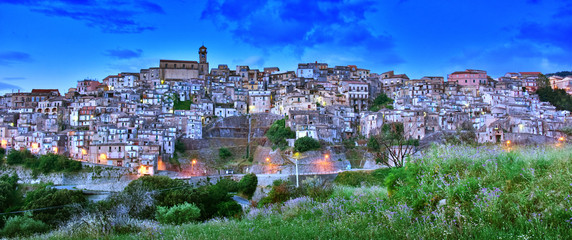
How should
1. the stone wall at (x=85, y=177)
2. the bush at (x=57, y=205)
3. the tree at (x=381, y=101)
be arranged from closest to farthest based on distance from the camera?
the bush at (x=57, y=205) → the stone wall at (x=85, y=177) → the tree at (x=381, y=101)

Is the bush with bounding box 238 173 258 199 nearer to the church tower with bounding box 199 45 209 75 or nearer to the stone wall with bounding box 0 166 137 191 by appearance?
the stone wall with bounding box 0 166 137 191

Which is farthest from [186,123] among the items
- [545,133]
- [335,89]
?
[545,133]

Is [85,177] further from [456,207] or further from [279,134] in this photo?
[456,207]

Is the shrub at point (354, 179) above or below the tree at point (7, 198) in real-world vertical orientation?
above

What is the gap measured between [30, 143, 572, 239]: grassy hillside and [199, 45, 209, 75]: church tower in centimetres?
7240

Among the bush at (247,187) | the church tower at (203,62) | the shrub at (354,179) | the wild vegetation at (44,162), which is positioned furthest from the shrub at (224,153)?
the church tower at (203,62)

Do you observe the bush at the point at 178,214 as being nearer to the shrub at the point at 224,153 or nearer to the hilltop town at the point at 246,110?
the hilltop town at the point at 246,110

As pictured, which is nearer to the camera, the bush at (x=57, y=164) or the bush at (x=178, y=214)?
the bush at (x=178, y=214)

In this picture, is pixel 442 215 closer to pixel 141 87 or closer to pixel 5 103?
pixel 141 87

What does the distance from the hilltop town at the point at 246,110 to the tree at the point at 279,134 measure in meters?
0.94

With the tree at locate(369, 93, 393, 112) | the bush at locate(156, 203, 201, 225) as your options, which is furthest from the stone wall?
the tree at locate(369, 93, 393, 112)

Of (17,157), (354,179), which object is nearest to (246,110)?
(17,157)

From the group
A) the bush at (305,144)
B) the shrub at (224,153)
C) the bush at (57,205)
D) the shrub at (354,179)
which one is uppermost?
the bush at (305,144)

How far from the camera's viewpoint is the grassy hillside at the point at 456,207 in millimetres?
A: 6340
